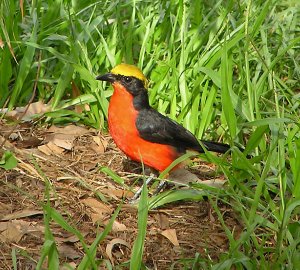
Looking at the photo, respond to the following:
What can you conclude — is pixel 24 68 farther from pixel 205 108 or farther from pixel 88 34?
pixel 205 108

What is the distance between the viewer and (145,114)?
5234 millimetres

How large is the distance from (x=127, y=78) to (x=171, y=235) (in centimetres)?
117

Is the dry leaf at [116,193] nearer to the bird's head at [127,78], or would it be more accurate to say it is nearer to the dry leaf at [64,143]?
the dry leaf at [64,143]

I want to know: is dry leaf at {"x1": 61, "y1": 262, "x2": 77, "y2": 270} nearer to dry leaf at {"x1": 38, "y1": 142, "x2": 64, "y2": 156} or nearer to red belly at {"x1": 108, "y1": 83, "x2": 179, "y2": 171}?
red belly at {"x1": 108, "y1": 83, "x2": 179, "y2": 171}

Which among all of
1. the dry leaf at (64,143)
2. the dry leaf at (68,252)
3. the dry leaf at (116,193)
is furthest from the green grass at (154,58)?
the dry leaf at (68,252)

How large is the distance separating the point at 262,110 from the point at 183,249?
5.05ft

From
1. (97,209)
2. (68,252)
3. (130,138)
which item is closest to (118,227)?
(97,209)

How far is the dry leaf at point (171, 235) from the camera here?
4.50 meters

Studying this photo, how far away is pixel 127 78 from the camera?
5223 millimetres

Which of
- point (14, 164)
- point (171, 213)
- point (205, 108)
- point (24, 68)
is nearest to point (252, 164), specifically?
point (171, 213)

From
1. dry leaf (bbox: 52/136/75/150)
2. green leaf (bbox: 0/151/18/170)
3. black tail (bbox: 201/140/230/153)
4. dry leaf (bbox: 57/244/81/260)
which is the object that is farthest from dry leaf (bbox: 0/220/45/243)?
black tail (bbox: 201/140/230/153)

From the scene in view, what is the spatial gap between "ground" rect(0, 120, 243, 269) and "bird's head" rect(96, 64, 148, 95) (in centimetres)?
53

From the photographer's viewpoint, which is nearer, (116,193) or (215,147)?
(116,193)

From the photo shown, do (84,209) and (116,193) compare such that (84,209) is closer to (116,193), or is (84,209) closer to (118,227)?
(118,227)
